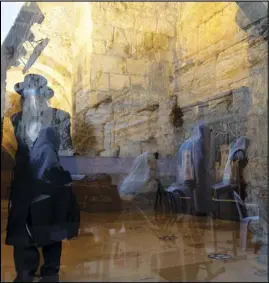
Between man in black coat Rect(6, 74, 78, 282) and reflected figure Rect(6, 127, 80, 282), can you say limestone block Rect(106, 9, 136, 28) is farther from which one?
reflected figure Rect(6, 127, 80, 282)

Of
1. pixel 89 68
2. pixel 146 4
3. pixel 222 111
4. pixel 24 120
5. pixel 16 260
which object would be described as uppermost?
pixel 146 4

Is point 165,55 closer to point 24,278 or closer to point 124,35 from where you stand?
point 124,35

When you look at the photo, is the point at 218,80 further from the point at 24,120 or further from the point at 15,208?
the point at 15,208

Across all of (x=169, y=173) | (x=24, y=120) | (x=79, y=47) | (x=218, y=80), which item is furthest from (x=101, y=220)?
(x=218, y=80)

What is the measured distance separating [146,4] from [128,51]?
680 millimetres

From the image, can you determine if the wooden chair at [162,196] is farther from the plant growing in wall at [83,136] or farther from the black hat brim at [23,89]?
the black hat brim at [23,89]

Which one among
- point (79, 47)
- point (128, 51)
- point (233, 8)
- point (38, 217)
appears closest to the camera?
point (38, 217)

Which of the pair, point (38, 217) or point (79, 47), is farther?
point (79, 47)

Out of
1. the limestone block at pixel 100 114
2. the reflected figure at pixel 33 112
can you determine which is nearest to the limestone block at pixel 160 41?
the limestone block at pixel 100 114

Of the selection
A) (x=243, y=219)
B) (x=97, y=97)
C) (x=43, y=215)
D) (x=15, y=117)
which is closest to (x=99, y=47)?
(x=97, y=97)

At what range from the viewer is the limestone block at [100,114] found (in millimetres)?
4445

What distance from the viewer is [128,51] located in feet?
15.7

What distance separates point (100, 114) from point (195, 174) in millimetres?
1588

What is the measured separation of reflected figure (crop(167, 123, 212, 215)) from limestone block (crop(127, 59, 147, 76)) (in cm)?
114
